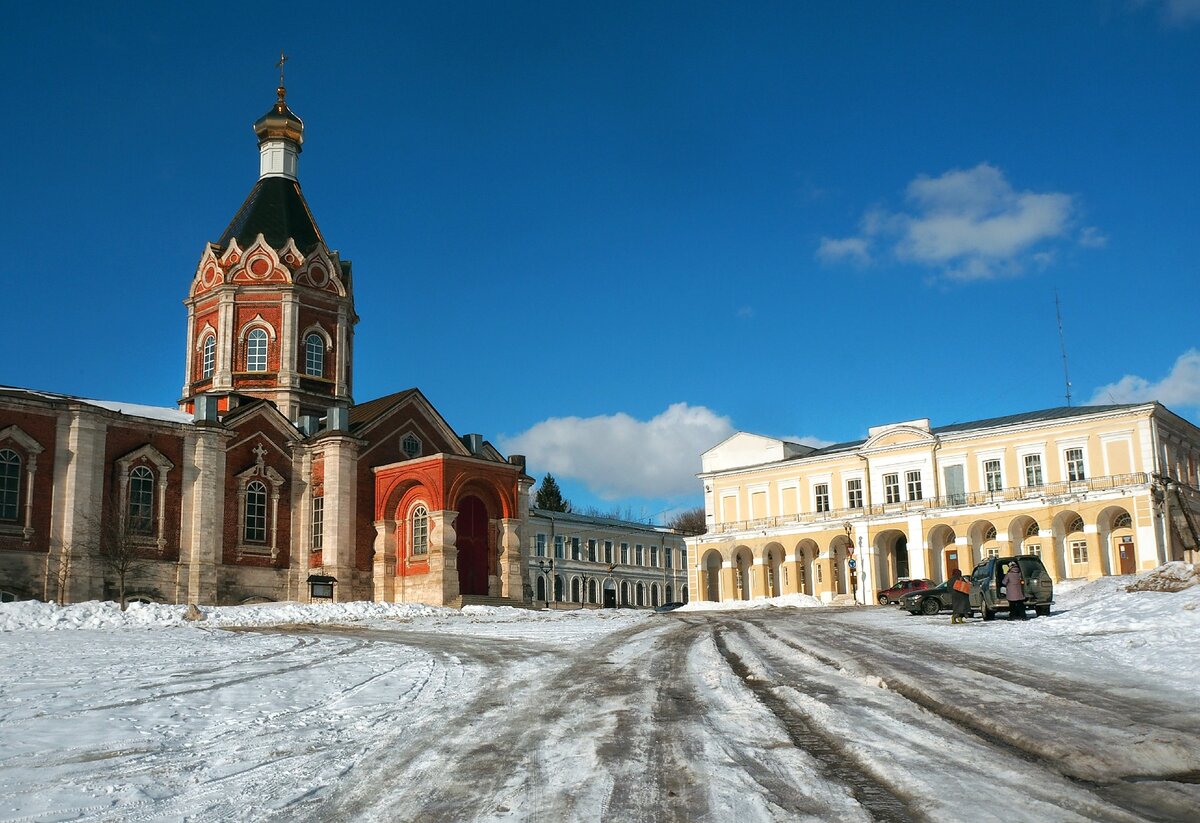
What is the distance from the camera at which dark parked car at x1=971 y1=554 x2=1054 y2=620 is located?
25.2 m

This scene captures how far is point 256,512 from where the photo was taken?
41.6 meters

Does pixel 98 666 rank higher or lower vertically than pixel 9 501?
lower

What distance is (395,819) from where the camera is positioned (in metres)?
7.38

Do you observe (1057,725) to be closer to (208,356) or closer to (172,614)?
(172,614)

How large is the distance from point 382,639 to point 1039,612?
15.0 m

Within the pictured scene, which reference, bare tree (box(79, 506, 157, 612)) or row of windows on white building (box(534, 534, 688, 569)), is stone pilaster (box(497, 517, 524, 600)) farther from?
row of windows on white building (box(534, 534, 688, 569))

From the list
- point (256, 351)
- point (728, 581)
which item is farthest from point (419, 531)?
point (728, 581)

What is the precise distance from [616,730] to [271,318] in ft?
127

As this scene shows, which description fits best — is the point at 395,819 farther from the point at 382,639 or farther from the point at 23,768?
the point at 382,639

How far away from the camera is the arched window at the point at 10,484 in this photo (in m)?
35.1

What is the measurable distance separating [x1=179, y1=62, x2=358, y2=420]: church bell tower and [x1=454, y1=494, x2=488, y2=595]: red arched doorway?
8.04 metres

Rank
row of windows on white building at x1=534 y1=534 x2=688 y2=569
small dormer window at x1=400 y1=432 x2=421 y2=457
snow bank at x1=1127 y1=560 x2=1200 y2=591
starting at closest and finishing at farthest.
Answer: snow bank at x1=1127 y1=560 x2=1200 y2=591, small dormer window at x1=400 y1=432 x2=421 y2=457, row of windows on white building at x1=534 y1=534 x2=688 y2=569

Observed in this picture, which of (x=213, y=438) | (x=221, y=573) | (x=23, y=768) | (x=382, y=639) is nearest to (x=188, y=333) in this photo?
(x=213, y=438)

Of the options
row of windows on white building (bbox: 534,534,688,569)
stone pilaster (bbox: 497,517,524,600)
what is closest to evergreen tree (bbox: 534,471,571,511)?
row of windows on white building (bbox: 534,534,688,569)
